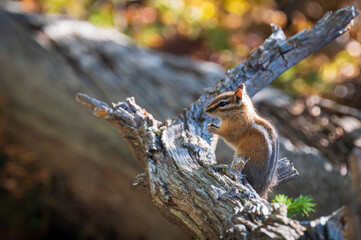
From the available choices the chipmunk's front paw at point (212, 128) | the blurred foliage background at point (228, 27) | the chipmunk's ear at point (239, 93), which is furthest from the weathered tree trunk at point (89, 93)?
the chipmunk's ear at point (239, 93)

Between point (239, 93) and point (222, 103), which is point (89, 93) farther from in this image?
point (239, 93)

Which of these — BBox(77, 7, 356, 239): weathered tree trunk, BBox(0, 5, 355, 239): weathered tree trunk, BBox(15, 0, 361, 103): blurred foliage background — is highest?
BBox(15, 0, 361, 103): blurred foliage background

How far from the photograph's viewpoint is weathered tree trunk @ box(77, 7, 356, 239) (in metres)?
1.83

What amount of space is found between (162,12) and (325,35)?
4.91 m

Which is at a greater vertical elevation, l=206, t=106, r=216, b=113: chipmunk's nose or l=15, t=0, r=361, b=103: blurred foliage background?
l=15, t=0, r=361, b=103: blurred foliage background

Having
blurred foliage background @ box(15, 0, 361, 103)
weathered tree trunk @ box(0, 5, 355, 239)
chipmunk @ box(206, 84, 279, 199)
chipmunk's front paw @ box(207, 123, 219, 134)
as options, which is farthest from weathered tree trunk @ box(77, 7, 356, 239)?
blurred foliage background @ box(15, 0, 361, 103)

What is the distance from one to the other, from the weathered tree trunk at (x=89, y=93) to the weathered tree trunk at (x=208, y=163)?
178 centimetres

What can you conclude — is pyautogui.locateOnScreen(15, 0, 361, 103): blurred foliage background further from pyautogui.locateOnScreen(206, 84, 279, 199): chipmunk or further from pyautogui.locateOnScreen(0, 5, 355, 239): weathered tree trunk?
pyautogui.locateOnScreen(206, 84, 279, 199): chipmunk

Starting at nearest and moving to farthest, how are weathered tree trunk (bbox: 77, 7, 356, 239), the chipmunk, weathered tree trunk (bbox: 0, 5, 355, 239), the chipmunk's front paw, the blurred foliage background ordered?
weathered tree trunk (bbox: 77, 7, 356, 239) < the chipmunk < the chipmunk's front paw < weathered tree trunk (bbox: 0, 5, 355, 239) < the blurred foliage background

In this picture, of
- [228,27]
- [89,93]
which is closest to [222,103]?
[89,93]

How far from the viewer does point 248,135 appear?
273 centimetres

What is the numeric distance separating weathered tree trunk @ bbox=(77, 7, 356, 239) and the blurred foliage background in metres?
3.10

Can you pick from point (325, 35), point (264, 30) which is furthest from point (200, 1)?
point (325, 35)

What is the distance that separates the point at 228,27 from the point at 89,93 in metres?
3.36
